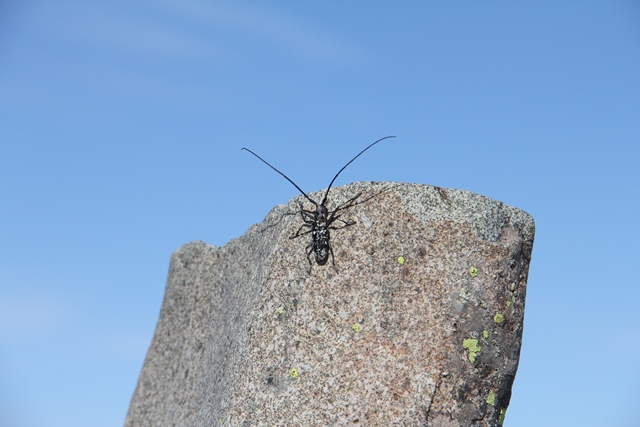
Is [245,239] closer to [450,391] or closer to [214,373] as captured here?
[214,373]

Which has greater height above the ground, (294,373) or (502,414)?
(294,373)

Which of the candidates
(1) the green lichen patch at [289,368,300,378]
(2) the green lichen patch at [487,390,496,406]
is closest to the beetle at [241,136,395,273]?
(1) the green lichen patch at [289,368,300,378]

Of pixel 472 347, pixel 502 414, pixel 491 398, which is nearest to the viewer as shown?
pixel 472 347

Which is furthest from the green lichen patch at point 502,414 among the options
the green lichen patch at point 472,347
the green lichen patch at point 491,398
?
the green lichen patch at point 472,347

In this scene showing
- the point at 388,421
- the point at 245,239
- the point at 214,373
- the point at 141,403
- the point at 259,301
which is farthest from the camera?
the point at 141,403

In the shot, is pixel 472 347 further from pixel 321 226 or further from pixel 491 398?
pixel 321 226

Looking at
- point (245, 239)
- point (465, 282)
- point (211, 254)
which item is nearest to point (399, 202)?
point (465, 282)

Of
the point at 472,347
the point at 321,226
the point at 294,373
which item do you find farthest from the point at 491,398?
the point at 321,226

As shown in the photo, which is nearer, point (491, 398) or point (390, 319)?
point (390, 319)
